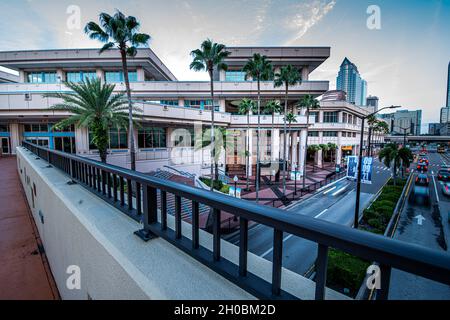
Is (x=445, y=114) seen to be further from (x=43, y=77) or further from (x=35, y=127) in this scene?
(x=43, y=77)

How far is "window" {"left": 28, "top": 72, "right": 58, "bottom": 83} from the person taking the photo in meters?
33.2

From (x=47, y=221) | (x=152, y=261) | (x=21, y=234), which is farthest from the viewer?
(x=21, y=234)

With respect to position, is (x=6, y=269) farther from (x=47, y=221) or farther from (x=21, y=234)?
(x=21, y=234)

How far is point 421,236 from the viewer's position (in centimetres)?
1255

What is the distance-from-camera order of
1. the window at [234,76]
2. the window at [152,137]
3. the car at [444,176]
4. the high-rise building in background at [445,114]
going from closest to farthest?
the window at [152,137], the car at [444,176], the window at [234,76], the high-rise building in background at [445,114]

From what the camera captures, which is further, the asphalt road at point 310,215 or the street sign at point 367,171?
the street sign at point 367,171

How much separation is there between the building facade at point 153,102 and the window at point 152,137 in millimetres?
115

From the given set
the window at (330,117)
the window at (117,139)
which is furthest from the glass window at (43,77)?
the window at (330,117)

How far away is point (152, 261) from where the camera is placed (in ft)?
6.80

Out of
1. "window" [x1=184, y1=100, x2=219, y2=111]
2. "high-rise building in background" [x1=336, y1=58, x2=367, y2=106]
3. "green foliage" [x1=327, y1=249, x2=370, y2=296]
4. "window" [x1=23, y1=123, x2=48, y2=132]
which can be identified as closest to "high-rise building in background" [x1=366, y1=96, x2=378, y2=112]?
"high-rise building in background" [x1=336, y1=58, x2=367, y2=106]

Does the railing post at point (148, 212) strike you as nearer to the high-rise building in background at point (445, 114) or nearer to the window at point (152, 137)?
the window at point (152, 137)

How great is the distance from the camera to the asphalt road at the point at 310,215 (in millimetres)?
11117


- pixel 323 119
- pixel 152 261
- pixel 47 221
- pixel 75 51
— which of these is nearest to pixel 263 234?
pixel 47 221
